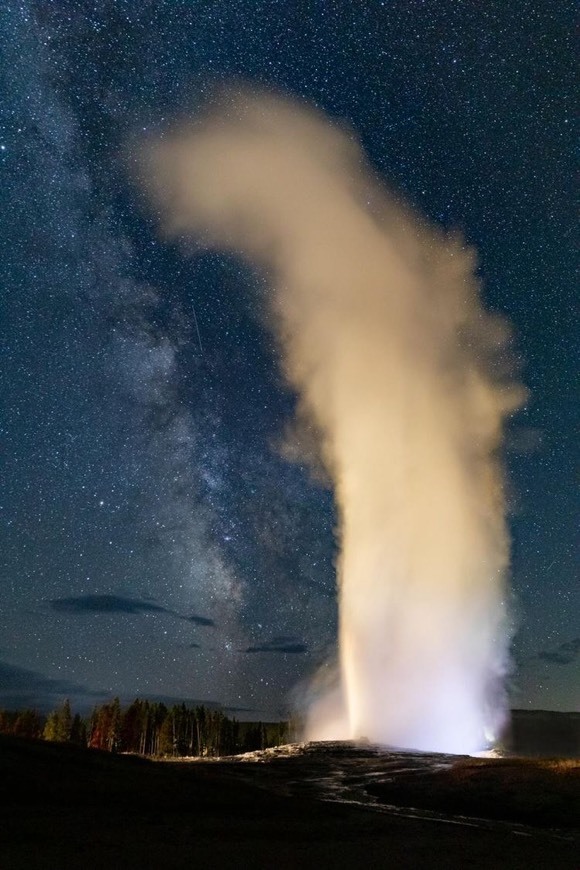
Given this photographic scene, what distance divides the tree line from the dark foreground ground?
89.8 meters

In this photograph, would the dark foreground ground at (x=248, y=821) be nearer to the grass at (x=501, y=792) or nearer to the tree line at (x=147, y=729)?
the grass at (x=501, y=792)

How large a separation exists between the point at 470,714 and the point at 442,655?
363 inches

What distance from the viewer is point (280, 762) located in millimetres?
55062

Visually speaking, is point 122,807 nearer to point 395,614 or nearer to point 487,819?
point 487,819

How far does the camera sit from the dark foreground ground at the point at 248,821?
47.3ft

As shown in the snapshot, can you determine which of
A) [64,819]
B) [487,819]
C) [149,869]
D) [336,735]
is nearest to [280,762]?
[487,819]

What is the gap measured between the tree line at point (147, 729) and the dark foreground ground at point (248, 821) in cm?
8982

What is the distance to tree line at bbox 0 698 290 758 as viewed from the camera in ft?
376

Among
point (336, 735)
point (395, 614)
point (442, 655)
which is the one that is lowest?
point (336, 735)

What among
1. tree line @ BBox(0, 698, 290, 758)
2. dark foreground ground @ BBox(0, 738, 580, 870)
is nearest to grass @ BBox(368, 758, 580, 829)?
dark foreground ground @ BBox(0, 738, 580, 870)

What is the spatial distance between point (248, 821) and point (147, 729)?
11843 centimetres

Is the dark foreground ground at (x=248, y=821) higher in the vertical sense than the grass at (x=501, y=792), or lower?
higher

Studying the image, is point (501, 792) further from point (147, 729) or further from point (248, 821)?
point (147, 729)

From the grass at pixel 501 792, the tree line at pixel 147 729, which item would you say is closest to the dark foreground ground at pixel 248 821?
the grass at pixel 501 792
